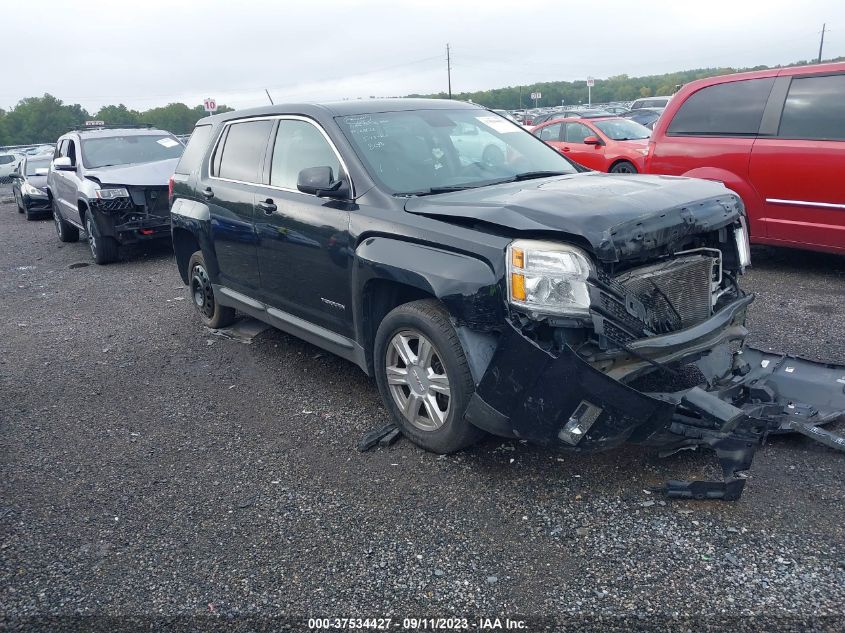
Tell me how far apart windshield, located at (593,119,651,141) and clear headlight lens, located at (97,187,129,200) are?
7.82 metres

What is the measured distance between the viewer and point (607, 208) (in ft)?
10.9

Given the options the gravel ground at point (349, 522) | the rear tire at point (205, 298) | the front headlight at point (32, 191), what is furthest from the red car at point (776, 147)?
the front headlight at point (32, 191)

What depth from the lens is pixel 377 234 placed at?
153 inches

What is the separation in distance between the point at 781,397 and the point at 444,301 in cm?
194

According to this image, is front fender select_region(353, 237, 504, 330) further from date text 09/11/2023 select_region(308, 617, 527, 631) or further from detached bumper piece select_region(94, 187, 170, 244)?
detached bumper piece select_region(94, 187, 170, 244)

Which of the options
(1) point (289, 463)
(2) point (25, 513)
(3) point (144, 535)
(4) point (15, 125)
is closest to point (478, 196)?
(1) point (289, 463)

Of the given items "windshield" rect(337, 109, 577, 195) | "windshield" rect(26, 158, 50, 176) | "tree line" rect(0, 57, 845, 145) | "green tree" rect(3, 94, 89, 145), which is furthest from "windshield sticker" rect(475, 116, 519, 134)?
"green tree" rect(3, 94, 89, 145)

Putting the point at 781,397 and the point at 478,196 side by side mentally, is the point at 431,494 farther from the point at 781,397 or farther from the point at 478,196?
the point at 781,397

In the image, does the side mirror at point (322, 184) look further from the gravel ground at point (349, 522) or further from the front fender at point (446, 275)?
the gravel ground at point (349, 522)

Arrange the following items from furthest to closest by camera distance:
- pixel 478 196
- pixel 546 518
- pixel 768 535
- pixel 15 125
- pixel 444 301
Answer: pixel 15 125 < pixel 478 196 < pixel 444 301 < pixel 546 518 < pixel 768 535

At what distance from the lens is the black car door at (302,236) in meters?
4.23

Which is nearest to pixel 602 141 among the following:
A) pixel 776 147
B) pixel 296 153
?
pixel 776 147

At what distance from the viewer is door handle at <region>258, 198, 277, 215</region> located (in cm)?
475

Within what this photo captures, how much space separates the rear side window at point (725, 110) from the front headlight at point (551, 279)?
4828mm
